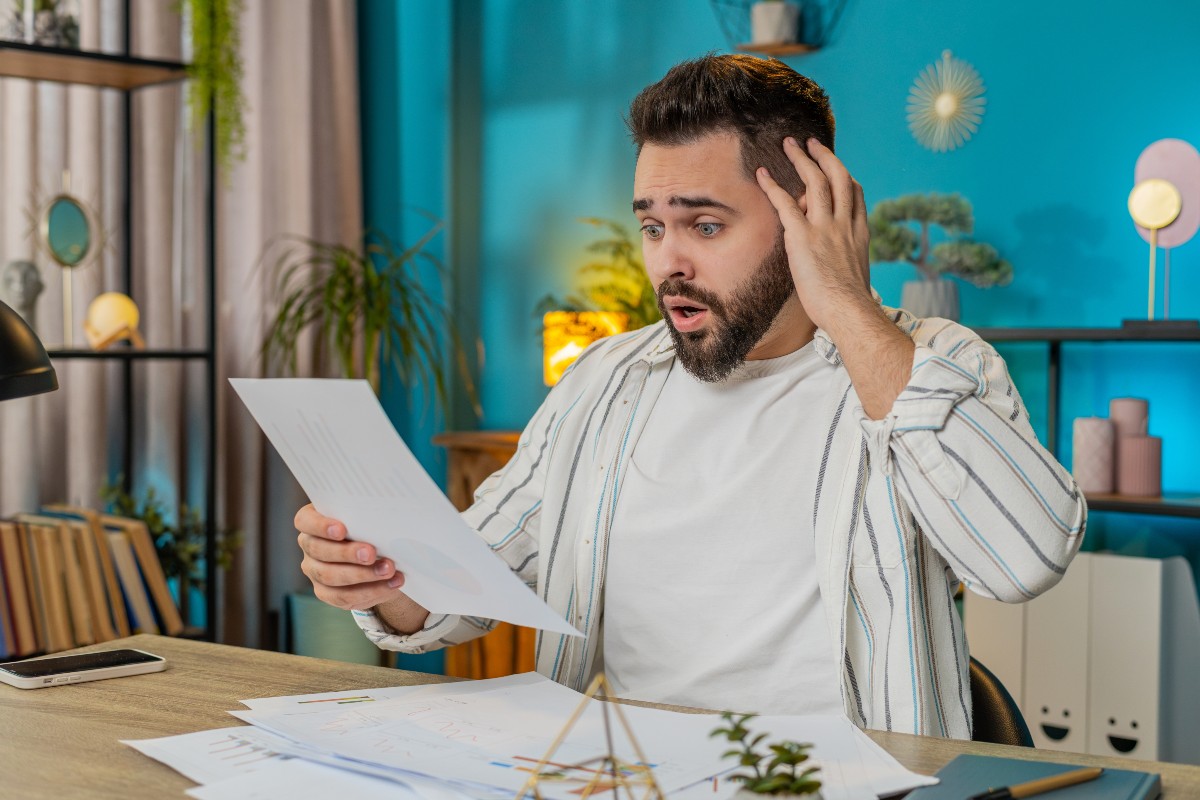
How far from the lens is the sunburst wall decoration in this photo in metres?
2.86

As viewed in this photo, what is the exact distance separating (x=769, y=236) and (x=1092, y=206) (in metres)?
1.44

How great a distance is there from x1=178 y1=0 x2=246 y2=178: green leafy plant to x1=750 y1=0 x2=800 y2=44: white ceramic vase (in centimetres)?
128

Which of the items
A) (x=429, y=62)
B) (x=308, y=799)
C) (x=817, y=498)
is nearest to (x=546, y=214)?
(x=429, y=62)

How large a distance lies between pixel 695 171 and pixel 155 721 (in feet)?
2.84

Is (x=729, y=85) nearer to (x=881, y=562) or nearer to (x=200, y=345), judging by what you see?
(x=881, y=562)

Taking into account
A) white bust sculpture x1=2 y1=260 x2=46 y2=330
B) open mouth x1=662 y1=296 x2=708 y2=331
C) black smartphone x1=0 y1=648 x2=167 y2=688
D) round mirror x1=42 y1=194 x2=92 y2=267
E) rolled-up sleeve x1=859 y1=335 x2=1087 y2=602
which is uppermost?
round mirror x1=42 y1=194 x2=92 y2=267

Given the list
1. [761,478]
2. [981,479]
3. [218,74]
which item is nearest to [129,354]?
[218,74]

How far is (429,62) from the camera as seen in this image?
3.80m

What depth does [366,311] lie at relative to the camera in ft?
10.8

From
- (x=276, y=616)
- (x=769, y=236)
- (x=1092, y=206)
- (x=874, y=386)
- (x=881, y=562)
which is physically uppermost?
(x=1092, y=206)

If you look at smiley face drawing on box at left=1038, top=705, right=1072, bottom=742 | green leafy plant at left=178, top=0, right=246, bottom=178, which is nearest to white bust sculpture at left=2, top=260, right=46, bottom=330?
green leafy plant at left=178, top=0, right=246, bottom=178

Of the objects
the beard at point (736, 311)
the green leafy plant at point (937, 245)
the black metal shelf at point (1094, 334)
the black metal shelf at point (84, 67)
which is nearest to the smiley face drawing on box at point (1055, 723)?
the black metal shelf at point (1094, 334)

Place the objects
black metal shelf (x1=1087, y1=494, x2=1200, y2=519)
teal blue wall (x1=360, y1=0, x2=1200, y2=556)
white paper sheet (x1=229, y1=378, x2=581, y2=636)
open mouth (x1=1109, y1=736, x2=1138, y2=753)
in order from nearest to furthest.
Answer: white paper sheet (x1=229, y1=378, x2=581, y2=636) < black metal shelf (x1=1087, y1=494, x2=1200, y2=519) < open mouth (x1=1109, y1=736, x2=1138, y2=753) < teal blue wall (x1=360, y1=0, x2=1200, y2=556)

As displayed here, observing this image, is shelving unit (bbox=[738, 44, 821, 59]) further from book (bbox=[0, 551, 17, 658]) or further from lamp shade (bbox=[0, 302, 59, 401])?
lamp shade (bbox=[0, 302, 59, 401])
